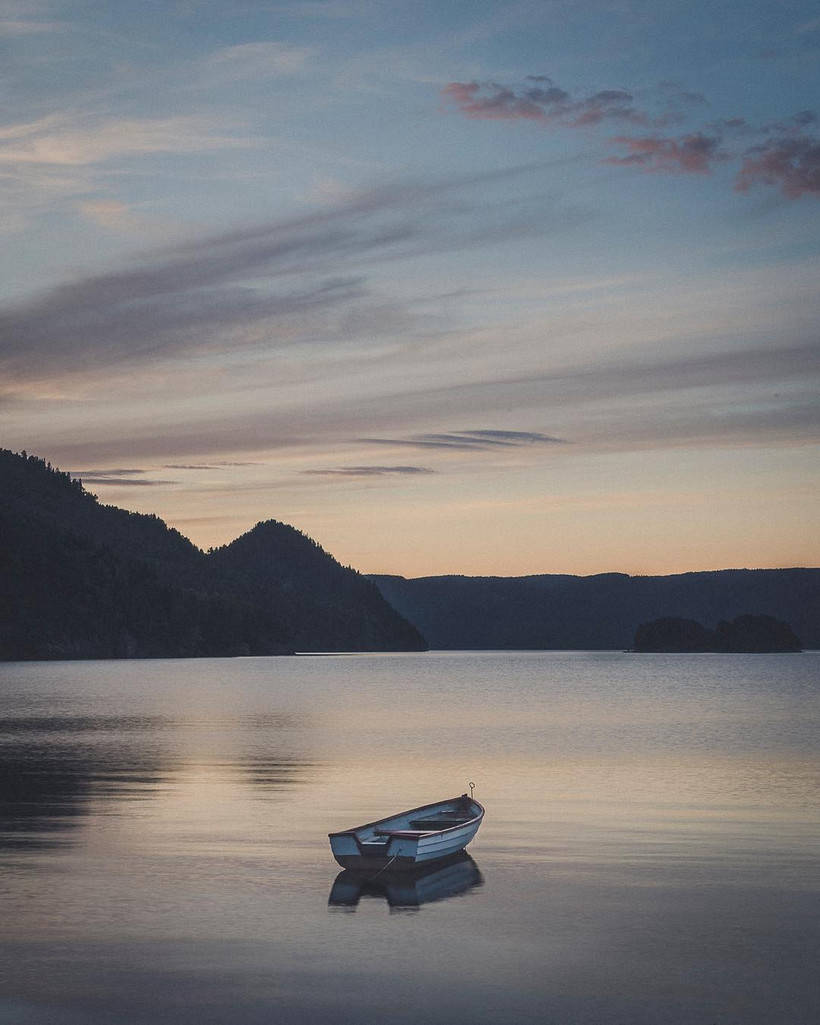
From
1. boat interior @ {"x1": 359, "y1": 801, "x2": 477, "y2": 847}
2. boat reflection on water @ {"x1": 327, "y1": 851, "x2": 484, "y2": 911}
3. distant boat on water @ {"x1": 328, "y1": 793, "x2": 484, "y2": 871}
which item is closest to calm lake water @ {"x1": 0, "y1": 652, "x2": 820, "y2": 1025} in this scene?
boat reflection on water @ {"x1": 327, "y1": 851, "x2": 484, "y2": 911}

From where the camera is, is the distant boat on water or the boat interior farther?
Answer: the boat interior

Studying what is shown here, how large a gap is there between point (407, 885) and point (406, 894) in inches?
48.3

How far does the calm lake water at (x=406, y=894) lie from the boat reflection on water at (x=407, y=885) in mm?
127

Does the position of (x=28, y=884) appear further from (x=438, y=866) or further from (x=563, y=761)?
(x=563, y=761)

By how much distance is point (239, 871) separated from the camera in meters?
33.6

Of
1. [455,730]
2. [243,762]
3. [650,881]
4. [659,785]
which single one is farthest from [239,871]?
[455,730]

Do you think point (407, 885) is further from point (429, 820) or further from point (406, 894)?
point (429, 820)

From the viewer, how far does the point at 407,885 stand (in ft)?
107

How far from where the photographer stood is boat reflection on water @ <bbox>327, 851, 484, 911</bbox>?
30328 mm

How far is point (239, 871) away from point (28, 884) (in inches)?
212

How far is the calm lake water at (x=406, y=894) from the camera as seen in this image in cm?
2172

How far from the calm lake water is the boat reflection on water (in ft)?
0.42

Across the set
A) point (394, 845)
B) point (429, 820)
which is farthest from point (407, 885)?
point (429, 820)

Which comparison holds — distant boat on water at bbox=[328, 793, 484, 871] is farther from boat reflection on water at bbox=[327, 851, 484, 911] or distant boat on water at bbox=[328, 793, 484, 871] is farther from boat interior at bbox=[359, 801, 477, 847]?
boat reflection on water at bbox=[327, 851, 484, 911]
